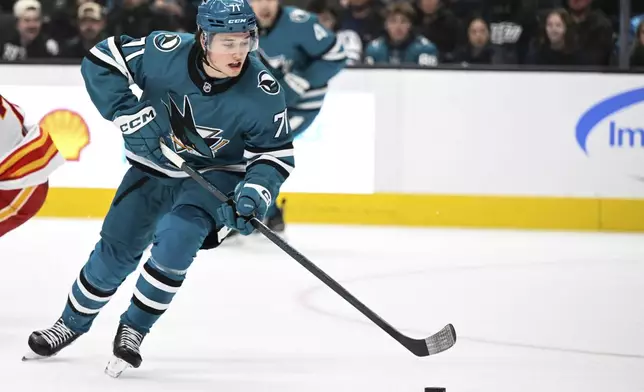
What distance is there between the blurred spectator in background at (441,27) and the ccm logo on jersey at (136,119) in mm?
Answer: 3656

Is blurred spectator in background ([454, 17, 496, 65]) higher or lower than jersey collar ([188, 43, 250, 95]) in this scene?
lower

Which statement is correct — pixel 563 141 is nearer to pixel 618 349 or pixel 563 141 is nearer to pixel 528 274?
pixel 528 274

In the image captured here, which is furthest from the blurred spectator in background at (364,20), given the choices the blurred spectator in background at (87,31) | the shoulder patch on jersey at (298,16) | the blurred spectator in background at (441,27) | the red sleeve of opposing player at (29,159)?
the red sleeve of opposing player at (29,159)

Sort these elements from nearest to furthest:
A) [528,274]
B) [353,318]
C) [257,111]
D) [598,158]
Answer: [257,111] < [353,318] < [528,274] < [598,158]

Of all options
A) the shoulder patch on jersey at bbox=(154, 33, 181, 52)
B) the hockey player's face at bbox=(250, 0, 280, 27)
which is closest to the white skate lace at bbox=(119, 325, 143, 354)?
the shoulder patch on jersey at bbox=(154, 33, 181, 52)

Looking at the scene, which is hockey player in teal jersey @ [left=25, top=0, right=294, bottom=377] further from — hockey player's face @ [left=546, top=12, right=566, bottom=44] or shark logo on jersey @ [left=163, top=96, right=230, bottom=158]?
hockey player's face @ [left=546, top=12, right=566, bottom=44]

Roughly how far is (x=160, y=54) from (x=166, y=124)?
185 millimetres

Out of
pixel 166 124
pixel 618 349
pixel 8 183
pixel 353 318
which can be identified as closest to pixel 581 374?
pixel 618 349

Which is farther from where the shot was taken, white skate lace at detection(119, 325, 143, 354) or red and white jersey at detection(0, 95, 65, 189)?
red and white jersey at detection(0, 95, 65, 189)

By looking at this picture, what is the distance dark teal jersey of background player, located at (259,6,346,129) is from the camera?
542 centimetres

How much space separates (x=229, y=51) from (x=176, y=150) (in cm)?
35

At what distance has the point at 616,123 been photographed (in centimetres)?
607

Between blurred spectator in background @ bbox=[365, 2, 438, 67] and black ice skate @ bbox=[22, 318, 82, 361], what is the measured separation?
3.55m

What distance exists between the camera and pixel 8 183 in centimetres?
344
